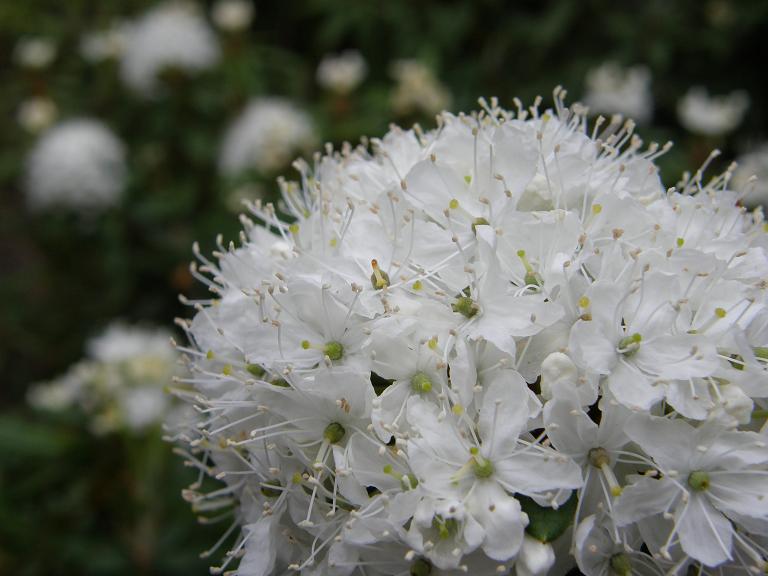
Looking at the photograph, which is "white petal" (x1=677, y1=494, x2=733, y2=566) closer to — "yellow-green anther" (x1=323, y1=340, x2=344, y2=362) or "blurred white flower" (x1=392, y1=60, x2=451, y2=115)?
"yellow-green anther" (x1=323, y1=340, x2=344, y2=362)

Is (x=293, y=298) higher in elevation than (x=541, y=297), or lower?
higher

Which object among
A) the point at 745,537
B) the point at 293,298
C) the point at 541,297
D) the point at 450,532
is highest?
the point at 293,298

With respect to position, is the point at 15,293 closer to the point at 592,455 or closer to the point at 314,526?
the point at 314,526

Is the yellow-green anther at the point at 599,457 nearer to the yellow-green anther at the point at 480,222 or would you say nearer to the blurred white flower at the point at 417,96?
the yellow-green anther at the point at 480,222

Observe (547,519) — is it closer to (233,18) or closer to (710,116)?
(710,116)

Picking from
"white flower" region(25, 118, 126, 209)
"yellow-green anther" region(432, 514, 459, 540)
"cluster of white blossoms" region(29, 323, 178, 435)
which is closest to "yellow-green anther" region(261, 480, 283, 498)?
"yellow-green anther" region(432, 514, 459, 540)

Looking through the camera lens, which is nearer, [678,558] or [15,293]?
[678,558]

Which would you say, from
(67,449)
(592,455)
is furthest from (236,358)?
(67,449)
